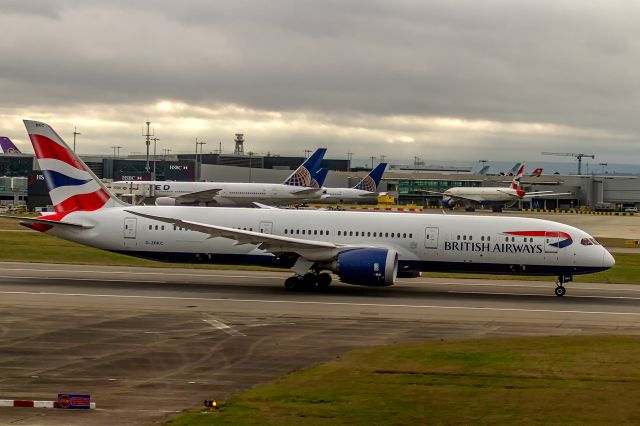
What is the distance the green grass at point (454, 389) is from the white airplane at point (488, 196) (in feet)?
395

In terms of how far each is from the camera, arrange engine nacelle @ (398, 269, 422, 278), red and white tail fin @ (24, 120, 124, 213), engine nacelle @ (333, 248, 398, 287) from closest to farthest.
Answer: engine nacelle @ (333, 248, 398, 287) → engine nacelle @ (398, 269, 422, 278) → red and white tail fin @ (24, 120, 124, 213)

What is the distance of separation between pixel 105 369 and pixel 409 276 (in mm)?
20298

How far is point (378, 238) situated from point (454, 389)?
18781 millimetres

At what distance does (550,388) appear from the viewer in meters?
19.8

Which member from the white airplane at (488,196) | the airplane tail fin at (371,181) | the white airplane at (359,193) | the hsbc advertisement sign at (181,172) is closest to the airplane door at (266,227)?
the white airplane at (359,193)

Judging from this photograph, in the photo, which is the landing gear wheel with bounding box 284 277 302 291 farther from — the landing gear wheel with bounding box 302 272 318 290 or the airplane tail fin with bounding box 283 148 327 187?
the airplane tail fin with bounding box 283 148 327 187

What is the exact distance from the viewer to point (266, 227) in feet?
129

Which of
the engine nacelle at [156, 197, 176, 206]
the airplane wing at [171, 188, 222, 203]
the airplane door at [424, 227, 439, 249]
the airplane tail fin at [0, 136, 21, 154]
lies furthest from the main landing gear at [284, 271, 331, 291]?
the airplane tail fin at [0, 136, 21, 154]

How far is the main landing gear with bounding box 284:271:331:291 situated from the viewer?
37.8m

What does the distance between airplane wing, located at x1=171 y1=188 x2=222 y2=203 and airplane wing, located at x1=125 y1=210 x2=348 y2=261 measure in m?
62.2

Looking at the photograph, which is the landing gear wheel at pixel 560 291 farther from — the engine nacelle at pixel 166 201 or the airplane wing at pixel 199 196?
the airplane wing at pixel 199 196

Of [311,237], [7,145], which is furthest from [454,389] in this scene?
[7,145]

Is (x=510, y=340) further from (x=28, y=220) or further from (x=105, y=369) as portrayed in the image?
(x=28, y=220)

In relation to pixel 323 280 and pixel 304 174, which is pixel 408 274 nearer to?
pixel 323 280
